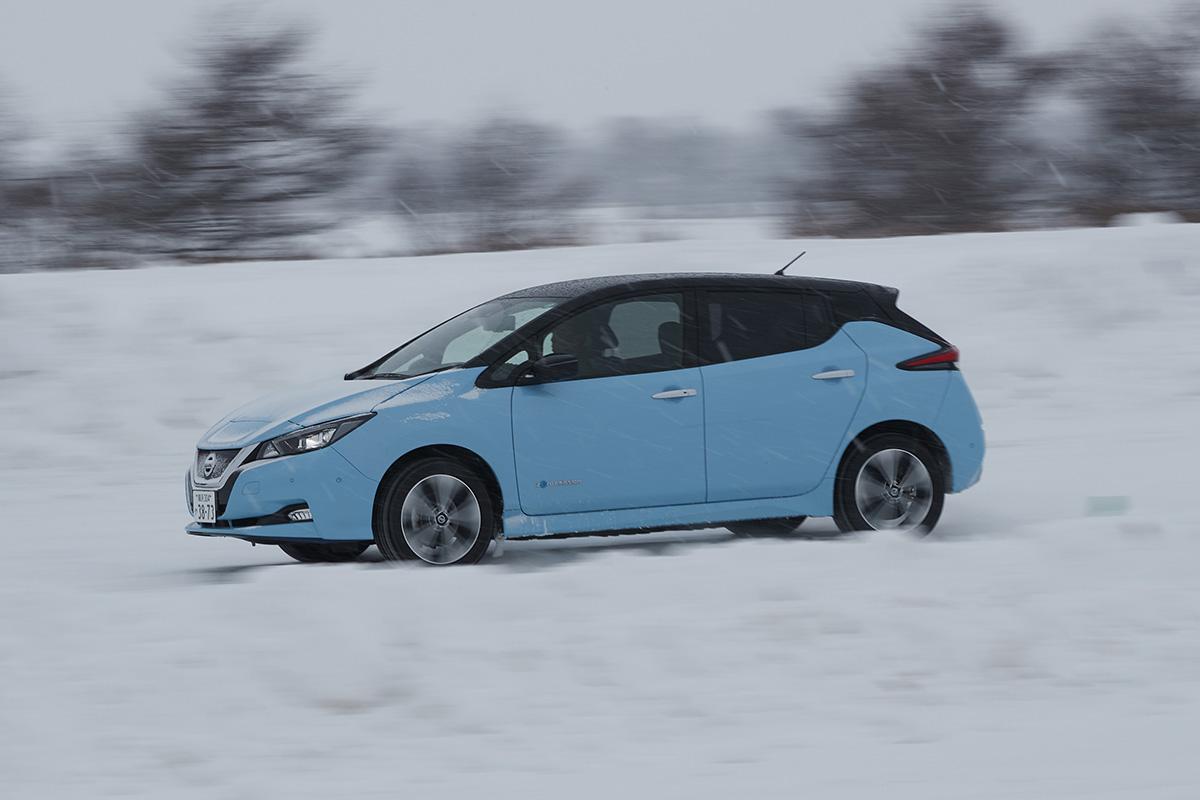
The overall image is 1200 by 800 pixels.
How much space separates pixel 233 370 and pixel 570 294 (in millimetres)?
6236

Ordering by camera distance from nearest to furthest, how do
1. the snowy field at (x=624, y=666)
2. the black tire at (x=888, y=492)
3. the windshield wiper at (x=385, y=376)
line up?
the snowy field at (x=624, y=666) < the windshield wiper at (x=385, y=376) < the black tire at (x=888, y=492)

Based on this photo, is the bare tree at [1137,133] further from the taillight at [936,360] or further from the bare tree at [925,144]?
the taillight at [936,360]

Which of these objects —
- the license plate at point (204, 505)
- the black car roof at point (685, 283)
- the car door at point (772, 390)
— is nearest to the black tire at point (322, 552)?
the license plate at point (204, 505)

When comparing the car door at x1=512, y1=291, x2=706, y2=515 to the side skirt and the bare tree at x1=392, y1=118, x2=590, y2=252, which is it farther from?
the bare tree at x1=392, y1=118, x2=590, y2=252

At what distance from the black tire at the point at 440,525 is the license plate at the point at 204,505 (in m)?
0.83

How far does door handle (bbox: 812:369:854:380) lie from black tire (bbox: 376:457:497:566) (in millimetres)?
1906

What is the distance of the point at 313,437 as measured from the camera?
766 centimetres

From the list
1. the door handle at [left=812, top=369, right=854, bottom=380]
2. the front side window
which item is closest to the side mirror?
the front side window

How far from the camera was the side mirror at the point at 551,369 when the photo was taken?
789 cm

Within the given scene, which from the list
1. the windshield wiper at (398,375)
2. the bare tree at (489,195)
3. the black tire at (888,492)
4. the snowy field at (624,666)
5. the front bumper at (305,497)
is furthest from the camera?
the bare tree at (489,195)

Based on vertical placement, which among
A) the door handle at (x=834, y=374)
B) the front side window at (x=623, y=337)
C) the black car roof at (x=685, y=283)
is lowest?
the door handle at (x=834, y=374)

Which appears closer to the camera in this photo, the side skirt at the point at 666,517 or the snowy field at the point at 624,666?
the snowy field at the point at 624,666

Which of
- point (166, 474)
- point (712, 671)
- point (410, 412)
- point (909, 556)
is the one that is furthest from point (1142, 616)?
point (166, 474)

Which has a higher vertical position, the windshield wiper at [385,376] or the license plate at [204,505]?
the windshield wiper at [385,376]
